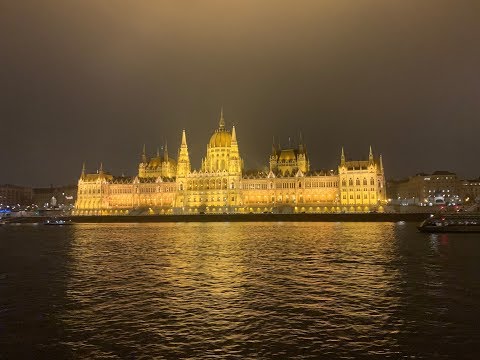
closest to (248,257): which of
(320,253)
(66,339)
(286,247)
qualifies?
(320,253)

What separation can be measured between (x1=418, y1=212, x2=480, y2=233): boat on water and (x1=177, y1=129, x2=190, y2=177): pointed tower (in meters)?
93.3

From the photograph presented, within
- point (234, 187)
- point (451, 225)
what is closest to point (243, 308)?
point (451, 225)

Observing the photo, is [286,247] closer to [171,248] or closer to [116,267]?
[171,248]

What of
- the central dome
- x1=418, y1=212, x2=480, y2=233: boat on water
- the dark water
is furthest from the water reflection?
the central dome

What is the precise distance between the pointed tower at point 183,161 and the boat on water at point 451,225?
A: 93.3 m

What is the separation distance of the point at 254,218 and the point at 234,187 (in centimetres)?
2706

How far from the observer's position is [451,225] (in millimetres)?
69250

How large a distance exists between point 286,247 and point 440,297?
24.0m

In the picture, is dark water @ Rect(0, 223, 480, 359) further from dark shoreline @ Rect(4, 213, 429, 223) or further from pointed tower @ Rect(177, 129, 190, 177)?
pointed tower @ Rect(177, 129, 190, 177)

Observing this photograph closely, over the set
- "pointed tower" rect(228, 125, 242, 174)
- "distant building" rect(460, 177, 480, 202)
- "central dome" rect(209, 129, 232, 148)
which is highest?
"central dome" rect(209, 129, 232, 148)

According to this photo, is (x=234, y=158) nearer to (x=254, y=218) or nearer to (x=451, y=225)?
(x=254, y=218)

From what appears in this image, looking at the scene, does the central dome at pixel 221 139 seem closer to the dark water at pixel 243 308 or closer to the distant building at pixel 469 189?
the distant building at pixel 469 189

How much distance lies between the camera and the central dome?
515ft

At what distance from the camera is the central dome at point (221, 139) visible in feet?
515
